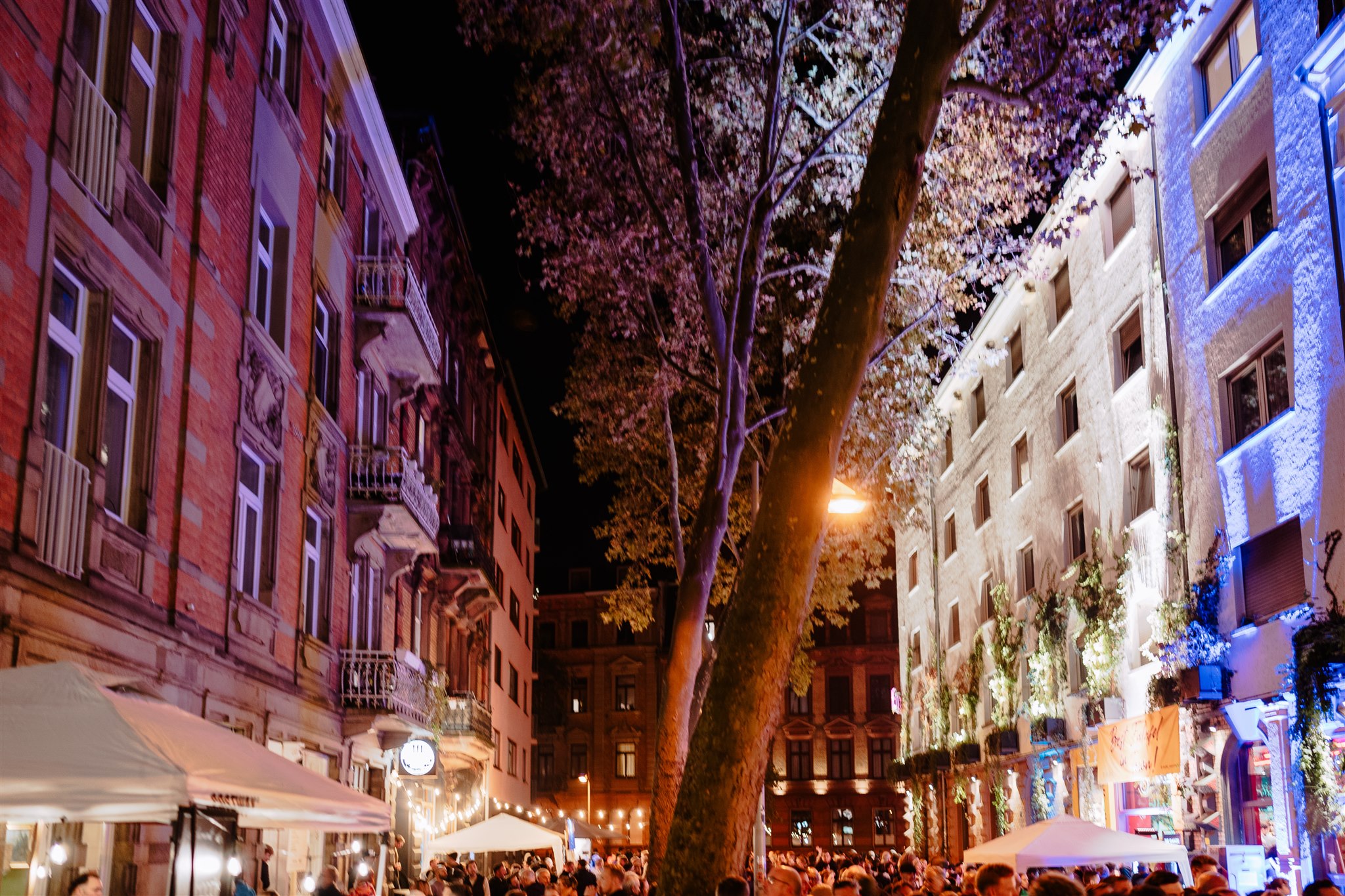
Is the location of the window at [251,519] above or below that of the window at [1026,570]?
below

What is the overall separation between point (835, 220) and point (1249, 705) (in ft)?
30.9

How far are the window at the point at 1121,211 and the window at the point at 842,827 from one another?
50.6 metres

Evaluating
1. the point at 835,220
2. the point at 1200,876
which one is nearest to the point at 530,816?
the point at 835,220

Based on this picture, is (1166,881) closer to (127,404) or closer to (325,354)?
(127,404)

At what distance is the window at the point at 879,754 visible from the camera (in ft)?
237

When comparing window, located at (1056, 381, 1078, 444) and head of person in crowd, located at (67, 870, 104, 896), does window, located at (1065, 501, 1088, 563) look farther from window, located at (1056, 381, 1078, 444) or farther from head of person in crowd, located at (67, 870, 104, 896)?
head of person in crowd, located at (67, 870, 104, 896)

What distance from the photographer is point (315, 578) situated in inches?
848

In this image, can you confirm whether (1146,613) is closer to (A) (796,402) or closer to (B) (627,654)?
(A) (796,402)

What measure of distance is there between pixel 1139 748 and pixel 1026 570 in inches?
372

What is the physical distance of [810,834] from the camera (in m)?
70.7

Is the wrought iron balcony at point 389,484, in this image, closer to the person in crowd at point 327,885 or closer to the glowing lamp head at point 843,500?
the person in crowd at point 327,885

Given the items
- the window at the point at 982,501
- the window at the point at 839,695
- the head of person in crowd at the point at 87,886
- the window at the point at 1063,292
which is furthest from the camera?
the window at the point at 839,695

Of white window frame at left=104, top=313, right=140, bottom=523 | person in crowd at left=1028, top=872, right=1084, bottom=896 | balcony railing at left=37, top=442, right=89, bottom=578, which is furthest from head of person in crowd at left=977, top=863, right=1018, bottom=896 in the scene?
white window frame at left=104, top=313, right=140, bottom=523

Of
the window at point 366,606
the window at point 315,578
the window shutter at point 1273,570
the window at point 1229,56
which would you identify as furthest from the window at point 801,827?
the window at point 1229,56
